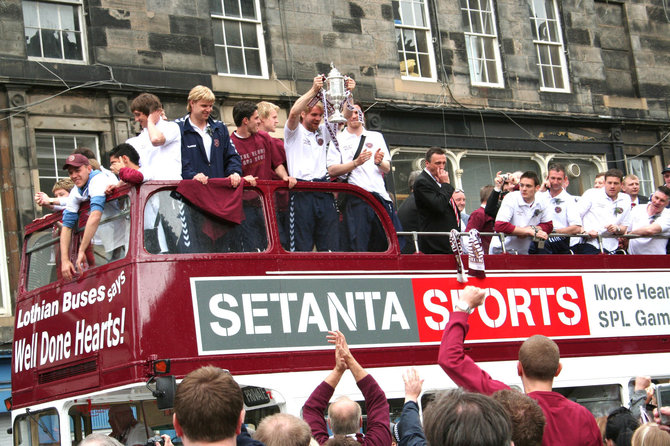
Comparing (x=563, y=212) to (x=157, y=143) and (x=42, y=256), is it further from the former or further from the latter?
(x=42, y=256)

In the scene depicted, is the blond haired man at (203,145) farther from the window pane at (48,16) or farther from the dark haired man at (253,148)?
the window pane at (48,16)

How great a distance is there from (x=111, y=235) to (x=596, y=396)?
5.53 meters

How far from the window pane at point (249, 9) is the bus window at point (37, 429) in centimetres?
1166

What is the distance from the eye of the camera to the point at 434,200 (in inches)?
435

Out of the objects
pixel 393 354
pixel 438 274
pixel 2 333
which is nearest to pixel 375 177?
pixel 438 274

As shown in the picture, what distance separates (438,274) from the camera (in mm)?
10023

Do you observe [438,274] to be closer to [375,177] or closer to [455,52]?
[375,177]

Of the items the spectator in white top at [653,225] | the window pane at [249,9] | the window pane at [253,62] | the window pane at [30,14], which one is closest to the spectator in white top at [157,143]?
the spectator in white top at [653,225]

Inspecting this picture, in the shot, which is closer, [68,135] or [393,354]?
[393,354]

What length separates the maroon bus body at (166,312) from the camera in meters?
8.31

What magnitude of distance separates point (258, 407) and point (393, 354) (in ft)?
4.75

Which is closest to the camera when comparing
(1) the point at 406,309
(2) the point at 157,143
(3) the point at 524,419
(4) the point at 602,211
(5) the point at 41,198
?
(3) the point at 524,419

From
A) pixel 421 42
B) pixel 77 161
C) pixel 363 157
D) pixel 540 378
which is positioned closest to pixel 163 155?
pixel 77 161

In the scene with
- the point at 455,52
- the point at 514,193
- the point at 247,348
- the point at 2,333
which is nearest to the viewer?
the point at 247,348
